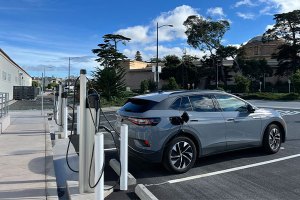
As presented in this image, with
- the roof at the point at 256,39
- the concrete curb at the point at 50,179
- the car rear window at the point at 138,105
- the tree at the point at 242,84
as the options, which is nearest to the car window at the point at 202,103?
the car rear window at the point at 138,105

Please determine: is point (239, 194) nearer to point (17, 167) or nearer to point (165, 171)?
point (165, 171)

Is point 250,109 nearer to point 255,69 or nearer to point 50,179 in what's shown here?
point 50,179

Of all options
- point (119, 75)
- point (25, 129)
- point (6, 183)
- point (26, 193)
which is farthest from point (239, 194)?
point (119, 75)

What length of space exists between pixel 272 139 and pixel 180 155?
283 centimetres

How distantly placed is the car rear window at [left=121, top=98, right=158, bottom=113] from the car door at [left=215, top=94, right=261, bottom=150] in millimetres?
1637

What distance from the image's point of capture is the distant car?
6379 millimetres

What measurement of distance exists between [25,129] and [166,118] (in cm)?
762

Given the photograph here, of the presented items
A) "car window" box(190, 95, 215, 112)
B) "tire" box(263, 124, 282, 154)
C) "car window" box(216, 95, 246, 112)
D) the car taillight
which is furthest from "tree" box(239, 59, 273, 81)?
the car taillight

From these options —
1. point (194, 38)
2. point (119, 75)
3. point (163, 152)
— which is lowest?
point (163, 152)

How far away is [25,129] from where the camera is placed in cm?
1234

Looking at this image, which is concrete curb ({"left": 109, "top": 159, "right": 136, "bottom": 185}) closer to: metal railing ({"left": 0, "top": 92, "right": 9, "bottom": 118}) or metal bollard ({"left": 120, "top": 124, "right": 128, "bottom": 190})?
metal bollard ({"left": 120, "top": 124, "right": 128, "bottom": 190})

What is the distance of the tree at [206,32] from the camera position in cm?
6316

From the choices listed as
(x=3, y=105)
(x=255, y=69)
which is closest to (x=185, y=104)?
(x=3, y=105)

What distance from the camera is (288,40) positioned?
6144 centimetres
